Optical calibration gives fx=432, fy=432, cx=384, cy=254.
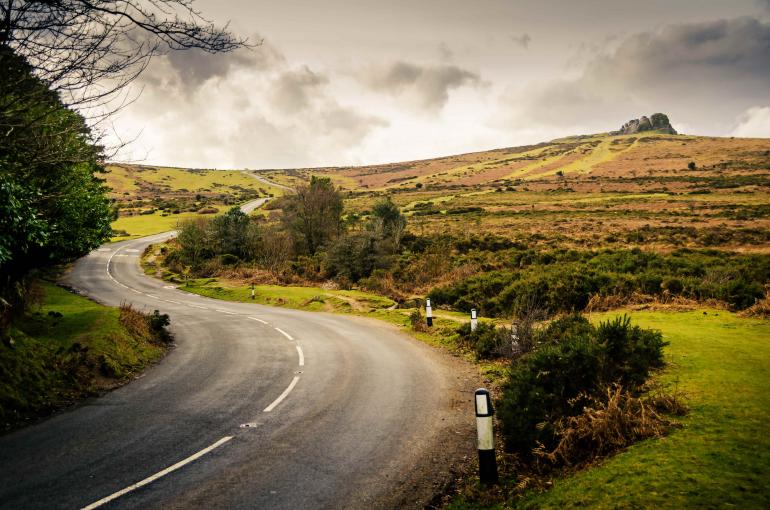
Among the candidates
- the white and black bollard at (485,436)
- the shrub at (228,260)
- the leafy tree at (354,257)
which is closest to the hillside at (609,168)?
the leafy tree at (354,257)

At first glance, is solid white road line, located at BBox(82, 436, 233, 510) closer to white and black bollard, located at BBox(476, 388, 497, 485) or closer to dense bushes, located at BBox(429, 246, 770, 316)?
white and black bollard, located at BBox(476, 388, 497, 485)

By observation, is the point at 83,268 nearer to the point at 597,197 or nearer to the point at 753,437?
the point at 753,437

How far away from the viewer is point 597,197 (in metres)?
76.0

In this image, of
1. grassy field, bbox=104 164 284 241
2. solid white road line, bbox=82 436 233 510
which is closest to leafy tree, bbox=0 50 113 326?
solid white road line, bbox=82 436 233 510

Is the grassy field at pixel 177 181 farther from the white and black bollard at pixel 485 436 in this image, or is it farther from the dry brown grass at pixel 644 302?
the white and black bollard at pixel 485 436

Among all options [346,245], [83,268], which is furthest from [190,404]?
[83,268]

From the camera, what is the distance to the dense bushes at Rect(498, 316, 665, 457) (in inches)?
223

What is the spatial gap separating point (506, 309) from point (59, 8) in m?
17.1

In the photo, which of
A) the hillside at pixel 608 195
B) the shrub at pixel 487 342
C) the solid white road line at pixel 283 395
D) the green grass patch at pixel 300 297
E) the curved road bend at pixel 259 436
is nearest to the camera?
the curved road bend at pixel 259 436

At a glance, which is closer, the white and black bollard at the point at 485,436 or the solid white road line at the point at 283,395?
the white and black bollard at the point at 485,436

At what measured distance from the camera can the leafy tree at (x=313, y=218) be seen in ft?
137

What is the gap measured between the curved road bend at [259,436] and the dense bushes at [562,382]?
48.7 inches

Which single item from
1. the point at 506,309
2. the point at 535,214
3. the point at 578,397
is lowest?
the point at 506,309

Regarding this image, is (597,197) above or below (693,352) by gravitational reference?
above
